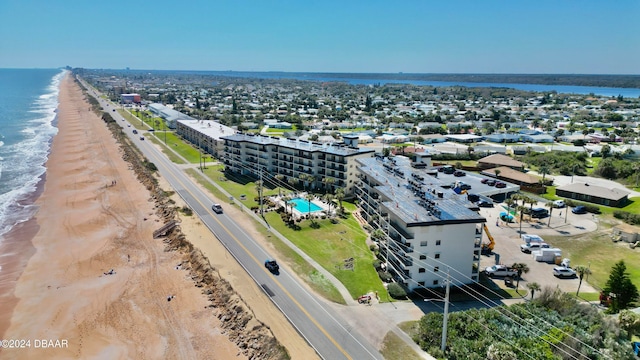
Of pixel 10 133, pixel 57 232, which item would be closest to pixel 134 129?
pixel 10 133

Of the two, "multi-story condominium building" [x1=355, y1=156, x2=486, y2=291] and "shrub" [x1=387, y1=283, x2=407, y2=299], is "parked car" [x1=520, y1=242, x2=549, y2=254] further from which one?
"shrub" [x1=387, y1=283, x2=407, y2=299]

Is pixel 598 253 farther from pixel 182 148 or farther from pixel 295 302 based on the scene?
pixel 182 148

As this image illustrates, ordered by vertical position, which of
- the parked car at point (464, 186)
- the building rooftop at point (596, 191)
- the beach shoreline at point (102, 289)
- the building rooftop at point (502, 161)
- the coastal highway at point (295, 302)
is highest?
the building rooftop at point (502, 161)

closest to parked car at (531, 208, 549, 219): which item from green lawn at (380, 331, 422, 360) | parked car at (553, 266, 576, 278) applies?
parked car at (553, 266, 576, 278)

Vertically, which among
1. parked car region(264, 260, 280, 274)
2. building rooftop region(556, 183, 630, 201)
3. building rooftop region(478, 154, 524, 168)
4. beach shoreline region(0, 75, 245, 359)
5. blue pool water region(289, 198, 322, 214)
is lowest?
beach shoreline region(0, 75, 245, 359)

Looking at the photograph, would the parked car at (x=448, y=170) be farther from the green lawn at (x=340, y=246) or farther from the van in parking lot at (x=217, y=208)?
the van in parking lot at (x=217, y=208)

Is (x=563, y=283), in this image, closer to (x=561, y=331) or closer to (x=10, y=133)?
(x=561, y=331)

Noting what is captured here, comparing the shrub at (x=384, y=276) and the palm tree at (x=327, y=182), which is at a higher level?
the palm tree at (x=327, y=182)

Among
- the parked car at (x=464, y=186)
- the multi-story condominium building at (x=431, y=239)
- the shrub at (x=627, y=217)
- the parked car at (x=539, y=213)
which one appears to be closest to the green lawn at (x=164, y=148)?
the parked car at (x=464, y=186)
